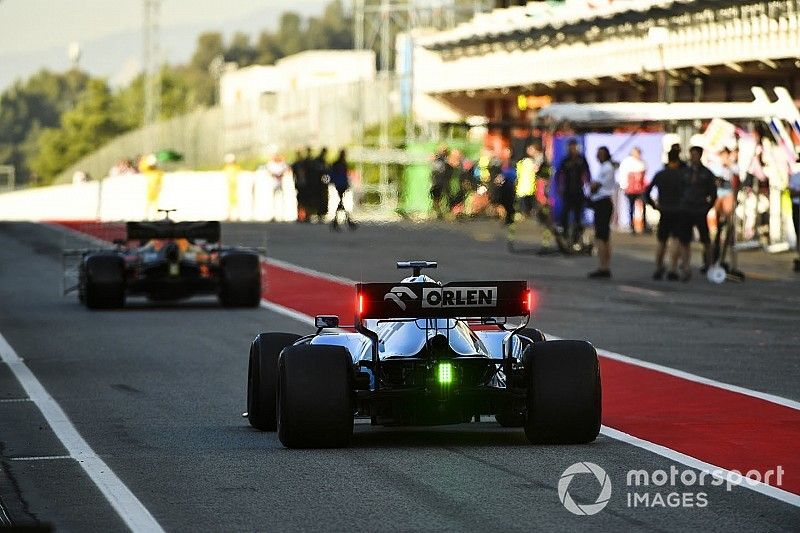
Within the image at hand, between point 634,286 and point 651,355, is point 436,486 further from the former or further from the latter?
point 634,286

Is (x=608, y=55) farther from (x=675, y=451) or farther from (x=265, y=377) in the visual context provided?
(x=675, y=451)

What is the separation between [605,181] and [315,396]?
18.9m

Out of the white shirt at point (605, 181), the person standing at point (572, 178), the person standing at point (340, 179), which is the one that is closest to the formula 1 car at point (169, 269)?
the white shirt at point (605, 181)

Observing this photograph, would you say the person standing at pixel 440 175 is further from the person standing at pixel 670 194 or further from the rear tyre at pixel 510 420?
the rear tyre at pixel 510 420

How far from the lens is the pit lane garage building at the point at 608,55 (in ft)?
145

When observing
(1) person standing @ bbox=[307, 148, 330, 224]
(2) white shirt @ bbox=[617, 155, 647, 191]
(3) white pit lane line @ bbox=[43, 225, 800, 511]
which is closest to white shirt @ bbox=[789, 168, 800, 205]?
(3) white pit lane line @ bbox=[43, 225, 800, 511]

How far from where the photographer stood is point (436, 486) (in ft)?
32.7

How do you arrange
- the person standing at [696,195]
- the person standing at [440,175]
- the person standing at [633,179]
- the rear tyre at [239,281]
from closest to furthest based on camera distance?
1. the rear tyre at [239,281]
2. the person standing at [696,195]
3. the person standing at [633,179]
4. the person standing at [440,175]

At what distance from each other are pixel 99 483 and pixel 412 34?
201ft

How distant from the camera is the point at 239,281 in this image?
79.2 ft

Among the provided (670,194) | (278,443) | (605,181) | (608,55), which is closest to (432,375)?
(278,443)

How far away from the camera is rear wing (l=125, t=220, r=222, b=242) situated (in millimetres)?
23875

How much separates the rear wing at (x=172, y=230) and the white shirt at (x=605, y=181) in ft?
23.2

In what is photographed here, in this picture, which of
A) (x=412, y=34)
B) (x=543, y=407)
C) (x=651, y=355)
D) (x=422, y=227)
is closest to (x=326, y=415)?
(x=543, y=407)
